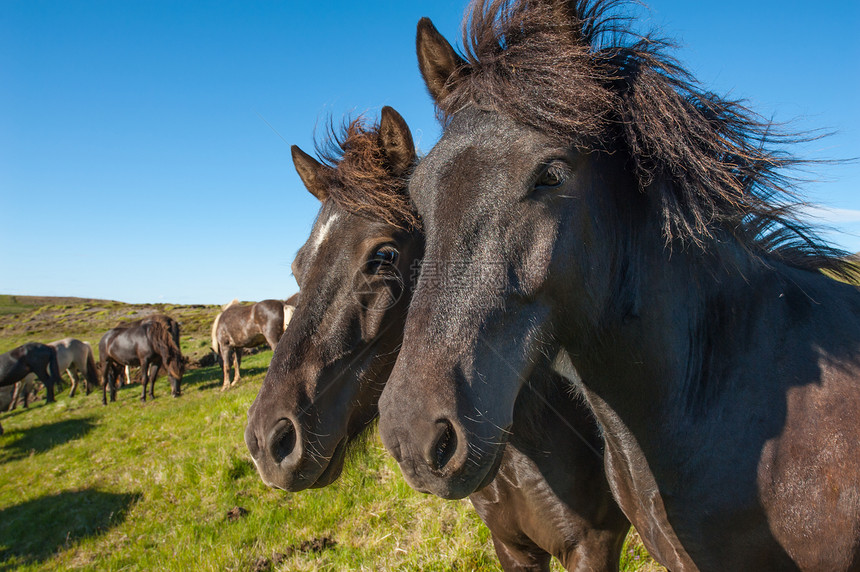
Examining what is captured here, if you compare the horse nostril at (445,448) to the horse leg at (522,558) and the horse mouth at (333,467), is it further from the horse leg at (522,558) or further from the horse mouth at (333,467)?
the horse leg at (522,558)

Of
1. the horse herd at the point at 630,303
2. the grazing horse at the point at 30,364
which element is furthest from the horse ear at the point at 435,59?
the grazing horse at the point at 30,364

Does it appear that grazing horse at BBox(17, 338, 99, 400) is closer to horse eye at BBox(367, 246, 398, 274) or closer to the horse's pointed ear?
the horse's pointed ear

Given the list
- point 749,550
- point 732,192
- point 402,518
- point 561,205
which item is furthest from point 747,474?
point 402,518

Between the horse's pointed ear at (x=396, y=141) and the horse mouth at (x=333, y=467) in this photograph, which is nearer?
the horse mouth at (x=333, y=467)

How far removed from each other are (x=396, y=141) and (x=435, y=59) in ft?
3.11

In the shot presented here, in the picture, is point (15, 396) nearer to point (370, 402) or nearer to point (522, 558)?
point (370, 402)

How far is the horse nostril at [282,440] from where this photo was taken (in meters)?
2.15

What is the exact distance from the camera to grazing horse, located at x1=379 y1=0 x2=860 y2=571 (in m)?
1.41

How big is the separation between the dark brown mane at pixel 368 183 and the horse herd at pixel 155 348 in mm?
15070

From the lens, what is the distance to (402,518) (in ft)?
15.3

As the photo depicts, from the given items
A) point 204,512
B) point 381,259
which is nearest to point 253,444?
point 381,259

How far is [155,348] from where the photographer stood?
1877 centimetres

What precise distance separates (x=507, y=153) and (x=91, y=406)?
22180mm

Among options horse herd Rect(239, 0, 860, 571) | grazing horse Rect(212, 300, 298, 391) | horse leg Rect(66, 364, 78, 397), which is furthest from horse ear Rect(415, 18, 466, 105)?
horse leg Rect(66, 364, 78, 397)
